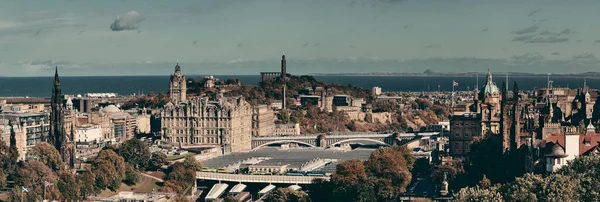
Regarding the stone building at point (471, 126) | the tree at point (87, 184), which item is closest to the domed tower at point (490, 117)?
the stone building at point (471, 126)

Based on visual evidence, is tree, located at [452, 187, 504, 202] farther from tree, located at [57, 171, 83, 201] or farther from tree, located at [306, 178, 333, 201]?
tree, located at [57, 171, 83, 201]

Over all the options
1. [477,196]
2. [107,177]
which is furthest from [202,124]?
[477,196]

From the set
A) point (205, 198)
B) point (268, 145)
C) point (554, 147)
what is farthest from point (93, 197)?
point (268, 145)

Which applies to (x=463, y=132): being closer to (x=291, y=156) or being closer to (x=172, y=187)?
(x=291, y=156)

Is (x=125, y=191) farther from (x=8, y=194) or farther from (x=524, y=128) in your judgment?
(x=524, y=128)

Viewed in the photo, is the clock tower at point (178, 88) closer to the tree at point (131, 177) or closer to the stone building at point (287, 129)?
the stone building at point (287, 129)
